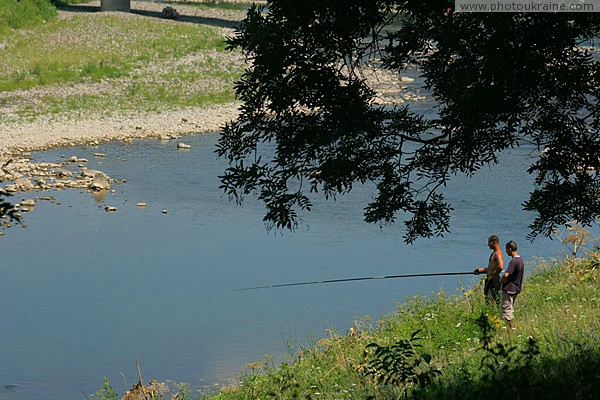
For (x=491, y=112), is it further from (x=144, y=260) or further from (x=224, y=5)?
(x=224, y=5)

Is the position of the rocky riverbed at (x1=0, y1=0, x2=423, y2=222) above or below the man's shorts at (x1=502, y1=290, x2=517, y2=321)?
below

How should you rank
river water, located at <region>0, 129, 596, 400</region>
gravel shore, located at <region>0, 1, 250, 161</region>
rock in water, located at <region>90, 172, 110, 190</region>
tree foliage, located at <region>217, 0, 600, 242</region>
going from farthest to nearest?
gravel shore, located at <region>0, 1, 250, 161</region> < rock in water, located at <region>90, 172, 110, 190</region> < river water, located at <region>0, 129, 596, 400</region> < tree foliage, located at <region>217, 0, 600, 242</region>

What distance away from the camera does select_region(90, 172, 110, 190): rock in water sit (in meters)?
27.7

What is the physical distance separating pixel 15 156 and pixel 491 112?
22538 millimetres

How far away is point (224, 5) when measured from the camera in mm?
56594

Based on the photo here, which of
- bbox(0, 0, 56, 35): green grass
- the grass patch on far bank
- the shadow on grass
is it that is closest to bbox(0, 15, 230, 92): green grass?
bbox(0, 0, 56, 35): green grass

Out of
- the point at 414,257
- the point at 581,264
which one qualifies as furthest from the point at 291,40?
the point at 414,257

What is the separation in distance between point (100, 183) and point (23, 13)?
2037cm

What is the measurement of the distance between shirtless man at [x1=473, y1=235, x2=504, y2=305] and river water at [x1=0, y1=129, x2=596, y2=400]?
344cm

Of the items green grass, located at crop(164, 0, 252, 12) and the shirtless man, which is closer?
the shirtless man

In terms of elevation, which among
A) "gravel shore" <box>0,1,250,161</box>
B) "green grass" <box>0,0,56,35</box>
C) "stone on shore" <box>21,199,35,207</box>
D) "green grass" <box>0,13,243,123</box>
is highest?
"green grass" <box>0,0,56,35</box>

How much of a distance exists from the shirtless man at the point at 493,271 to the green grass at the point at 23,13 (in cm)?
3374

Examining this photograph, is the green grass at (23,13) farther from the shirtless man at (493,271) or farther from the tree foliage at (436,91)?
the tree foliage at (436,91)

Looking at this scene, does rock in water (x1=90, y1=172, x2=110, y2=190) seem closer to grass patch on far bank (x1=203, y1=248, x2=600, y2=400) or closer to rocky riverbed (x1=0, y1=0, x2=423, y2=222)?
rocky riverbed (x1=0, y1=0, x2=423, y2=222)
